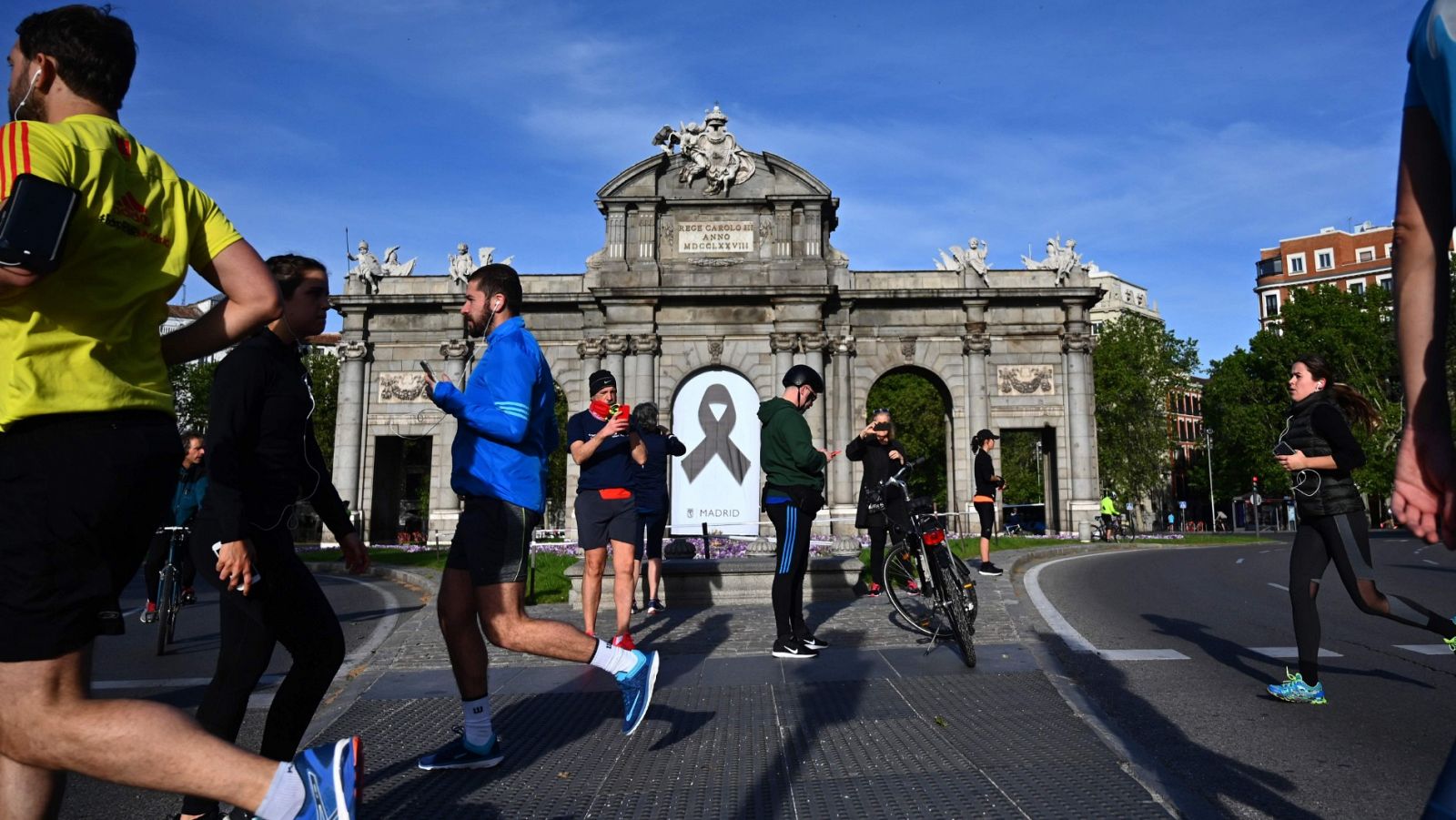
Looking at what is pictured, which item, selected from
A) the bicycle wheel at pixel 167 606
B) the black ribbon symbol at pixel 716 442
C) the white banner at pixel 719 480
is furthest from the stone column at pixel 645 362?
the bicycle wheel at pixel 167 606

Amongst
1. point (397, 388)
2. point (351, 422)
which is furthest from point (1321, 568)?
point (351, 422)

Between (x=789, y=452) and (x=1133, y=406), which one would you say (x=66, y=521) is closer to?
(x=789, y=452)

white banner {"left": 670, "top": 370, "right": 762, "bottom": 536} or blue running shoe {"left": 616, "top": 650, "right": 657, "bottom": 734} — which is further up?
white banner {"left": 670, "top": 370, "right": 762, "bottom": 536}

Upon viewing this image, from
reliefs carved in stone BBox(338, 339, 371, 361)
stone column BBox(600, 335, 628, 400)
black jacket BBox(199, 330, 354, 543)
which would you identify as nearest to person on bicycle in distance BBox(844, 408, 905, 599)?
black jacket BBox(199, 330, 354, 543)

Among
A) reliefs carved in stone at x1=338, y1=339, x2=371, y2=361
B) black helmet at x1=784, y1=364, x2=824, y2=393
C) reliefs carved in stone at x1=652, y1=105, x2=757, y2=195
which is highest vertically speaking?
reliefs carved in stone at x1=652, y1=105, x2=757, y2=195

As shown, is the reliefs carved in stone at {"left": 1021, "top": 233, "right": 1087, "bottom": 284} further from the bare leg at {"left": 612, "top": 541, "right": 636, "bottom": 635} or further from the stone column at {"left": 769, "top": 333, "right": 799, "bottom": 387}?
the bare leg at {"left": 612, "top": 541, "right": 636, "bottom": 635}

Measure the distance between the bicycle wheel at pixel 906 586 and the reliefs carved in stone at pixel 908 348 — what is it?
24.3 meters

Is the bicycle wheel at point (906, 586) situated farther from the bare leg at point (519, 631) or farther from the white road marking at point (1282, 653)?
the bare leg at point (519, 631)

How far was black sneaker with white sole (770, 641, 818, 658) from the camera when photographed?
7414 millimetres

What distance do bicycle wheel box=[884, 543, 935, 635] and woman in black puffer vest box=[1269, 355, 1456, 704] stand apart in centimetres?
264

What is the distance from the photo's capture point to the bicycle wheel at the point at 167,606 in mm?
8828

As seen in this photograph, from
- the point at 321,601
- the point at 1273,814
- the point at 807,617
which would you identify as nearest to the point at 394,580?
the point at 807,617

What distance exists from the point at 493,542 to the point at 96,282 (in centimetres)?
228

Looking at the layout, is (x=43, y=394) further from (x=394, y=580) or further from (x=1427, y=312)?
(x=394, y=580)
